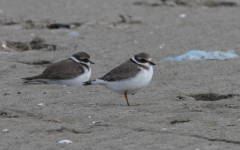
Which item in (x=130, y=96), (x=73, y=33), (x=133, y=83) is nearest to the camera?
(x=133, y=83)

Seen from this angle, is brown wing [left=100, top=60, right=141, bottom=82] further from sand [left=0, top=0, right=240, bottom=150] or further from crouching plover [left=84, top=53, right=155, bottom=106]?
sand [left=0, top=0, right=240, bottom=150]

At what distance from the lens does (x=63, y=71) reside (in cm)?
698

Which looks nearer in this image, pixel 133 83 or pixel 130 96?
pixel 133 83

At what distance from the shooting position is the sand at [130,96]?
14.2ft

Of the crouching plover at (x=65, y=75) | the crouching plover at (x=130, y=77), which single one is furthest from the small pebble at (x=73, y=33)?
the crouching plover at (x=130, y=77)

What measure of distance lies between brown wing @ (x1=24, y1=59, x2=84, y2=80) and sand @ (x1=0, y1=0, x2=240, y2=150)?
18cm

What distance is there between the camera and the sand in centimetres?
433

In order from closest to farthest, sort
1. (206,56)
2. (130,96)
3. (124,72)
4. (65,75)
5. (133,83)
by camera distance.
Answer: (133,83) → (124,72) → (130,96) → (65,75) → (206,56)

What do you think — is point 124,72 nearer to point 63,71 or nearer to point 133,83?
point 133,83

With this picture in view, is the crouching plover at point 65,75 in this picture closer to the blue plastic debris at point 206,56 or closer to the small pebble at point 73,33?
the blue plastic debris at point 206,56

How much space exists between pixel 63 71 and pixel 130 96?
4.51 feet

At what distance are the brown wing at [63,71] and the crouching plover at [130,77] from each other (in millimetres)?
1239

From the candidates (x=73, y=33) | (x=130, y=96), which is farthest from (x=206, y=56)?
(x=73, y=33)

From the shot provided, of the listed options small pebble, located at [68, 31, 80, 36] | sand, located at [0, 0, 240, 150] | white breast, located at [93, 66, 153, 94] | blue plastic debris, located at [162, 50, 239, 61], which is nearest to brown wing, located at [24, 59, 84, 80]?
sand, located at [0, 0, 240, 150]
